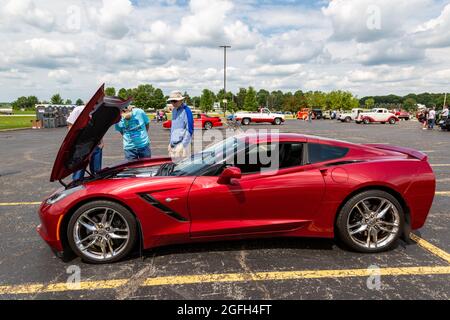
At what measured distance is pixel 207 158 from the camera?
3.47 m

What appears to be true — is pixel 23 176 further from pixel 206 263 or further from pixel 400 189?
pixel 400 189

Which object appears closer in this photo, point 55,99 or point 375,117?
point 375,117

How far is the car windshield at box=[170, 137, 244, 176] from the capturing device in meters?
3.27

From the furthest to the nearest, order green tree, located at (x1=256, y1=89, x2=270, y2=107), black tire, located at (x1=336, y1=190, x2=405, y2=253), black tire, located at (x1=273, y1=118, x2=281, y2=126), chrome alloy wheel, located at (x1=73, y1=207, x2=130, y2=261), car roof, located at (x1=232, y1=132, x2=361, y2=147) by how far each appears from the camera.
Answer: green tree, located at (x1=256, y1=89, x2=270, y2=107), black tire, located at (x1=273, y1=118, x2=281, y2=126), car roof, located at (x1=232, y1=132, x2=361, y2=147), black tire, located at (x1=336, y1=190, x2=405, y2=253), chrome alloy wheel, located at (x1=73, y1=207, x2=130, y2=261)

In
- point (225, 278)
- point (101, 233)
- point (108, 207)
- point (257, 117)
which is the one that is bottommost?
point (225, 278)

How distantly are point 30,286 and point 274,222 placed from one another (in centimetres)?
221

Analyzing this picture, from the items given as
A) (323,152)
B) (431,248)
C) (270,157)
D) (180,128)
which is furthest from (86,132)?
(431,248)

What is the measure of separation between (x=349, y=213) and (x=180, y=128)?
2.88 m

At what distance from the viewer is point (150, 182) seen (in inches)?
120

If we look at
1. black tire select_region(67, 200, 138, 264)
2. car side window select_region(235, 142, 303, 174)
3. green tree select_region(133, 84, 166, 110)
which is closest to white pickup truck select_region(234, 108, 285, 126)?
car side window select_region(235, 142, 303, 174)

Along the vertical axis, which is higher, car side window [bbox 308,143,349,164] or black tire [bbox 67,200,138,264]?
car side window [bbox 308,143,349,164]

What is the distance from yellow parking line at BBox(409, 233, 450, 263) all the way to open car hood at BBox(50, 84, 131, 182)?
369 cm

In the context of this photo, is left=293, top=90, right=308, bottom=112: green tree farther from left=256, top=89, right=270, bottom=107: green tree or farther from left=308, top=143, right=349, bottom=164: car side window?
left=308, top=143, right=349, bottom=164: car side window

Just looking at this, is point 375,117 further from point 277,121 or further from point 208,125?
point 208,125
